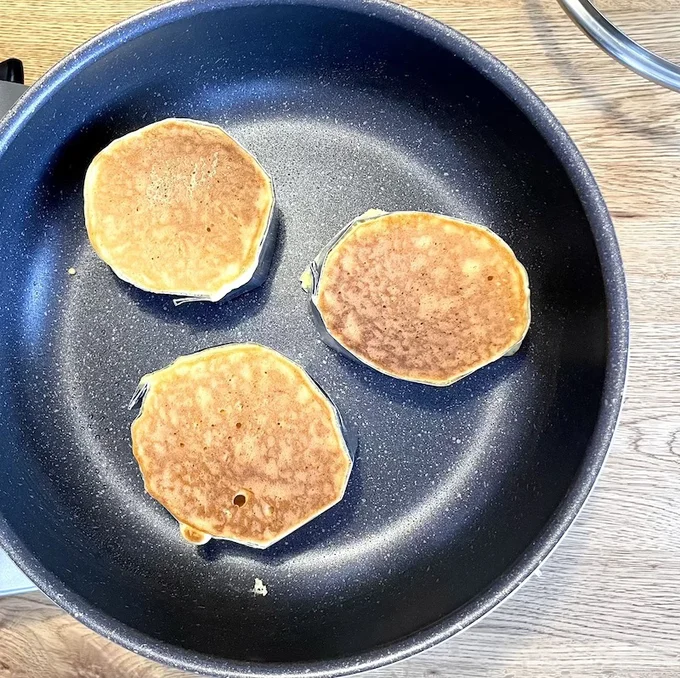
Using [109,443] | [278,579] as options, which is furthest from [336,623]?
[109,443]

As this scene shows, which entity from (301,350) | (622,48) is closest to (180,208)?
(301,350)

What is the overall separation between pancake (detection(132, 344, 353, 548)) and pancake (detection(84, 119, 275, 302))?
108mm

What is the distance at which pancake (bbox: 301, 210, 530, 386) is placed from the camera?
2.68 ft

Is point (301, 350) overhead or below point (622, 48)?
below

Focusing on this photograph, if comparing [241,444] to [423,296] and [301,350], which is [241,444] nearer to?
[301,350]

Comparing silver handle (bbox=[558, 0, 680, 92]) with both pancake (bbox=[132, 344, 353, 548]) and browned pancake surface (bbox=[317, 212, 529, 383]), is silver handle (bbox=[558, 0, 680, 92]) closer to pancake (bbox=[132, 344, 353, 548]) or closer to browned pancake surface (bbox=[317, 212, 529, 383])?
browned pancake surface (bbox=[317, 212, 529, 383])

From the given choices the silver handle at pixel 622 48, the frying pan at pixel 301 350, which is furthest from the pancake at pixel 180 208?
the silver handle at pixel 622 48

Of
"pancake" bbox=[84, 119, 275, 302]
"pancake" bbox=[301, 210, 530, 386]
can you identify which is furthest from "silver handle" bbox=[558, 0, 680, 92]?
"pancake" bbox=[84, 119, 275, 302]

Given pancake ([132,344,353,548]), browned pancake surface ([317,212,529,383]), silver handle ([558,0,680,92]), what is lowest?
Result: pancake ([132,344,353,548])

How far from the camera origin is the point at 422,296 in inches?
32.5

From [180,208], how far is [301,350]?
0.78ft

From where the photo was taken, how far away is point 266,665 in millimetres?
733

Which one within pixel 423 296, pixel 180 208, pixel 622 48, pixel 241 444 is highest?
pixel 622 48

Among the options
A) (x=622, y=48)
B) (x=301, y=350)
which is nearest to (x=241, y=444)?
(x=301, y=350)
